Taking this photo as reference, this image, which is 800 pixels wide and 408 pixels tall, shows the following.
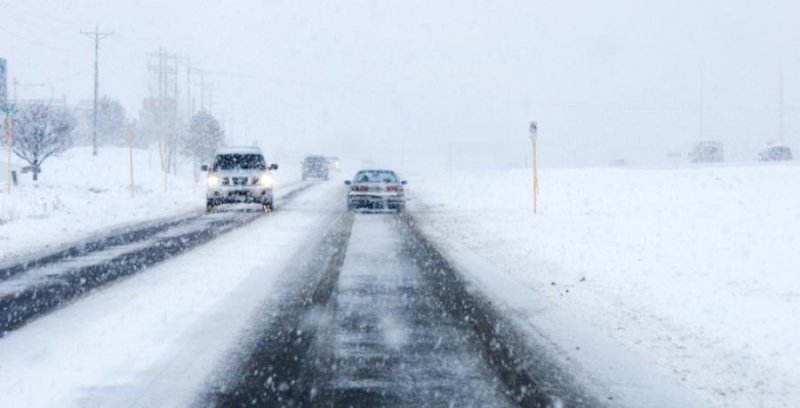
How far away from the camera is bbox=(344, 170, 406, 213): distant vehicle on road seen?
27.7m

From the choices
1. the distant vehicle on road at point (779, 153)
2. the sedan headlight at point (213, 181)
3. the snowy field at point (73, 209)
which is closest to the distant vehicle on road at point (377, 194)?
the sedan headlight at point (213, 181)

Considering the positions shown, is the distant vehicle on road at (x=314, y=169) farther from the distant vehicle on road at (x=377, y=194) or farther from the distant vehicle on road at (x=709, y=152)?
the distant vehicle on road at (x=377, y=194)

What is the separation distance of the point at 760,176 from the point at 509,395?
37.8 meters

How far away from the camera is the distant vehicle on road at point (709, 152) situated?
78062mm

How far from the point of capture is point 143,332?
25.7 ft

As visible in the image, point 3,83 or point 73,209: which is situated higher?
point 3,83

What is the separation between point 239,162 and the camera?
28.6 meters

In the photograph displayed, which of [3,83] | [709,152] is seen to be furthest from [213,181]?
[709,152]

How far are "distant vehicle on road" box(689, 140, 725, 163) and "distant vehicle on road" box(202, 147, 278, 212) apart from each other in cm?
5931

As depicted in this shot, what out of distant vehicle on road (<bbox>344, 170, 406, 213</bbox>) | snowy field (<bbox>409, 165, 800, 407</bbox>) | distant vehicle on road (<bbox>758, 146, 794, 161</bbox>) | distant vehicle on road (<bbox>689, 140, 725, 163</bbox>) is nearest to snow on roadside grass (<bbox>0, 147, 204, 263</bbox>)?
distant vehicle on road (<bbox>344, 170, 406, 213</bbox>)

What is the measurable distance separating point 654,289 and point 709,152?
72175 millimetres

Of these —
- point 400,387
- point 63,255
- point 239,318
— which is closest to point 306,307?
point 239,318

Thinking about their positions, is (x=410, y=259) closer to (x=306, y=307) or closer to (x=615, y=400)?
(x=306, y=307)

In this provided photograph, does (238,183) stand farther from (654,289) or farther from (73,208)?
(654,289)
